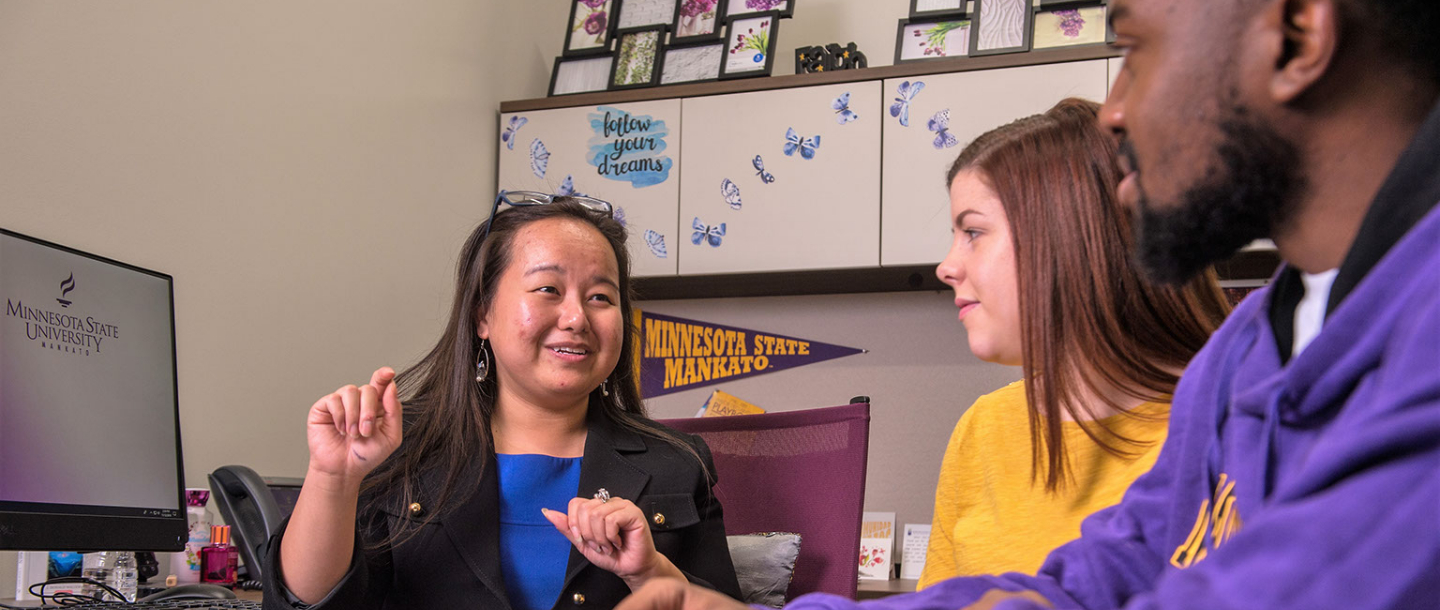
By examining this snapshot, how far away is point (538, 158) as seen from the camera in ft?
11.5

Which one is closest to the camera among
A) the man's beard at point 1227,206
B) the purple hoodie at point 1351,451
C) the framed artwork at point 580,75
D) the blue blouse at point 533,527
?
the purple hoodie at point 1351,451

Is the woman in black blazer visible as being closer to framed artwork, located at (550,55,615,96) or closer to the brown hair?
the brown hair

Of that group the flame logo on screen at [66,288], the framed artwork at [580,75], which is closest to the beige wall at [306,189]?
the framed artwork at [580,75]

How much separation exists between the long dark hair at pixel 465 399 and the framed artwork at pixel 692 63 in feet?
5.49

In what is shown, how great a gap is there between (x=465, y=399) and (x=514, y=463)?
0.14 metres

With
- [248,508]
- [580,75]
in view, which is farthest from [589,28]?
[248,508]

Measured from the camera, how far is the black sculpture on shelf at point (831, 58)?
3.39 m

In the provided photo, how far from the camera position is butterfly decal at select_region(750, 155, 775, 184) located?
3244 mm

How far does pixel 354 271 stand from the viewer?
2.87 meters

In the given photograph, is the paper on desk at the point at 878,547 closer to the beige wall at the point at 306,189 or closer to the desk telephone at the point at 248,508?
the beige wall at the point at 306,189

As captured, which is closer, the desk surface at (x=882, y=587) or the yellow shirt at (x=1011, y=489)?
the yellow shirt at (x=1011, y=489)

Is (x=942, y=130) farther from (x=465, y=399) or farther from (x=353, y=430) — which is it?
(x=353, y=430)

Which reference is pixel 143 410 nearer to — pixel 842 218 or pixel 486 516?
pixel 486 516

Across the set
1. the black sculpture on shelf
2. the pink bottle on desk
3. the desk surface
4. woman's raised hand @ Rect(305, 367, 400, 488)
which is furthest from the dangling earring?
the black sculpture on shelf
